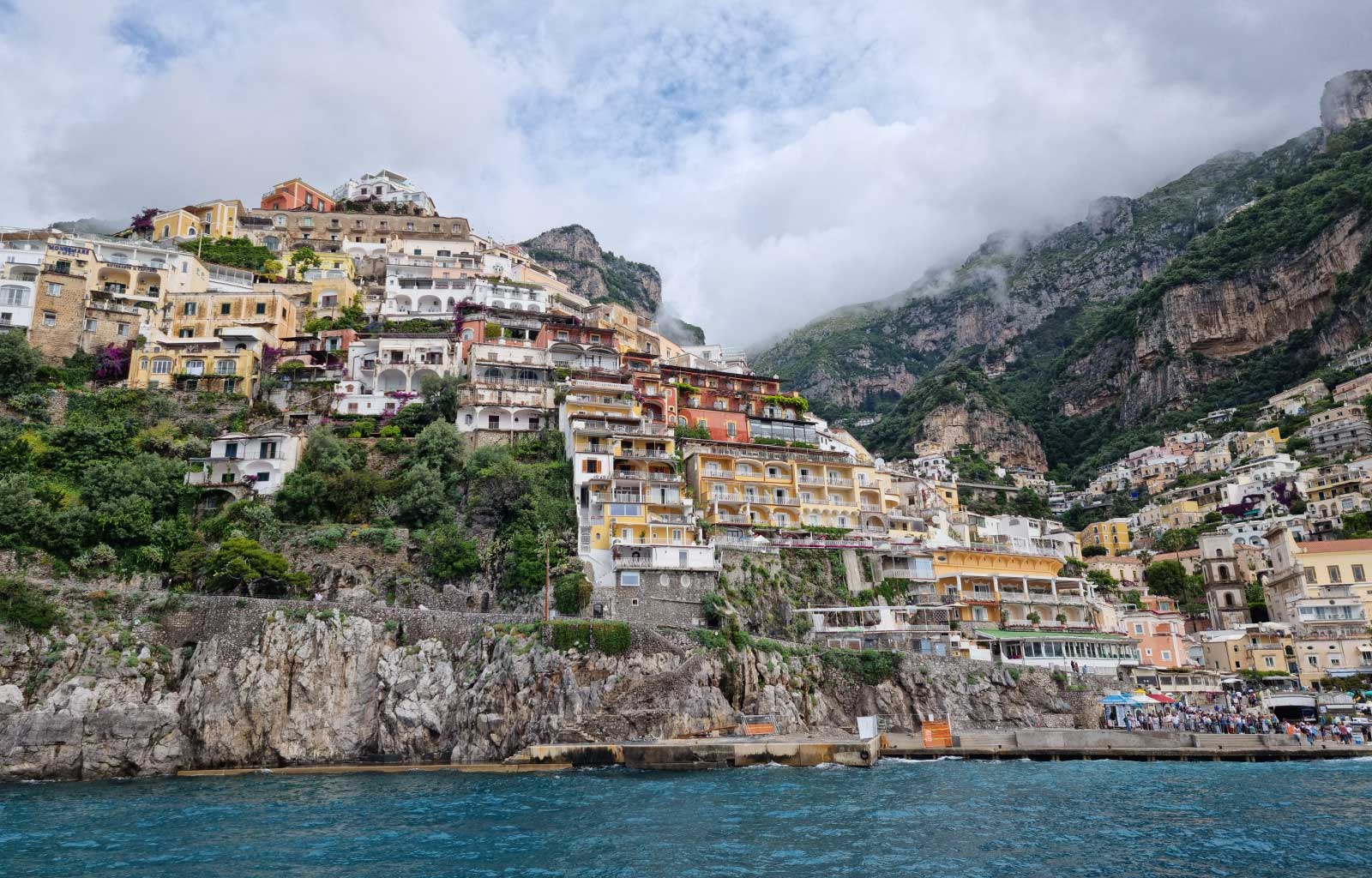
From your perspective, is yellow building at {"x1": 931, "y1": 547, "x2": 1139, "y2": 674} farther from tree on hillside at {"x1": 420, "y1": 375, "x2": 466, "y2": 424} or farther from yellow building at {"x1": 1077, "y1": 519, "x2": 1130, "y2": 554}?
yellow building at {"x1": 1077, "y1": 519, "x2": 1130, "y2": 554}

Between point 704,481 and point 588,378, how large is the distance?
11325mm

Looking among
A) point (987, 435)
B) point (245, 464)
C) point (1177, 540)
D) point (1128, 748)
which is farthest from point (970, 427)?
point (245, 464)

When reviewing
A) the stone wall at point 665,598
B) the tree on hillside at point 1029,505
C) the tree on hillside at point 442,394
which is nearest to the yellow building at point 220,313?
the tree on hillside at point 442,394

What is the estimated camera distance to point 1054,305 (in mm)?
194500

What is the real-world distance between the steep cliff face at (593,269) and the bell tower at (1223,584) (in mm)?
81581

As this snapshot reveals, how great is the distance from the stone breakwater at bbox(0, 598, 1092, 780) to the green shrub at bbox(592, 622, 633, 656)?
0.40 m

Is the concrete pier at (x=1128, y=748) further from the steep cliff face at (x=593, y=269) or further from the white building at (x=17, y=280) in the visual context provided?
the steep cliff face at (x=593, y=269)

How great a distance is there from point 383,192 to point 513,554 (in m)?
67.3

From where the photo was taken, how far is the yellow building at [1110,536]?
101250 millimetres

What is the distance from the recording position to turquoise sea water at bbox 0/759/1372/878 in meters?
22.0

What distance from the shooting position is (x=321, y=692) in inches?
1572

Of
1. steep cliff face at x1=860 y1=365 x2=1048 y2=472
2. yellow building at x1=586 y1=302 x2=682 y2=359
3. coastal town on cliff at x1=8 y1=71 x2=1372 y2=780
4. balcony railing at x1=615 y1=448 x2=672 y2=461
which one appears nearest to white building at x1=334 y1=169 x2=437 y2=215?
coastal town on cliff at x1=8 y1=71 x2=1372 y2=780

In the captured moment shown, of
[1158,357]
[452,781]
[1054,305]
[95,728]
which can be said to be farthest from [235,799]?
[1054,305]

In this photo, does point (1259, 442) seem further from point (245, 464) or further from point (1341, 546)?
point (245, 464)
